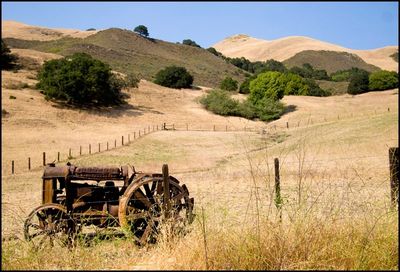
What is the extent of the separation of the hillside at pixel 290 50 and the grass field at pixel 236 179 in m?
70.2

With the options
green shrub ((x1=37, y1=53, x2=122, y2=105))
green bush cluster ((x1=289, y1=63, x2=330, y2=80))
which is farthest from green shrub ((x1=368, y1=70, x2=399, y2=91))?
green shrub ((x1=37, y1=53, x2=122, y2=105))

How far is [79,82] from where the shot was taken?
5075cm

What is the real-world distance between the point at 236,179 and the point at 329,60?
123 m

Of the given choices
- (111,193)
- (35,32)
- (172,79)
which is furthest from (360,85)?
(35,32)

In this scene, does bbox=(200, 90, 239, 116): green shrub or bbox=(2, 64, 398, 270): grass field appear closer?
bbox=(2, 64, 398, 270): grass field

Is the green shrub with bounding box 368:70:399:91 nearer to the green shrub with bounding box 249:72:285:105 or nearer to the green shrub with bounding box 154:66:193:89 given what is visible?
the green shrub with bounding box 249:72:285:105

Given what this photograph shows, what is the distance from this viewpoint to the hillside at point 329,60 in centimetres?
12675

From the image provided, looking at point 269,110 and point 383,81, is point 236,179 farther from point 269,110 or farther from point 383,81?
point 383,81

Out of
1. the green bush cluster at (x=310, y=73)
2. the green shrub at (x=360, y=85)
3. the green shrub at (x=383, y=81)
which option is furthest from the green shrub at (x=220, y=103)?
the green bush cluster at (x=310, y=73)

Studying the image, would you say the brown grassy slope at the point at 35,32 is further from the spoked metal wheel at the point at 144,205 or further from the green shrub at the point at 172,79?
the spoked metal wheel at the point at 144,205

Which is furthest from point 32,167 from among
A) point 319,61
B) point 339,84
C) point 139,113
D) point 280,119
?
point 319,61

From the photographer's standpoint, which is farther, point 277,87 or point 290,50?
point 290,50

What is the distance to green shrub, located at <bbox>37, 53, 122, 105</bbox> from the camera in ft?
166

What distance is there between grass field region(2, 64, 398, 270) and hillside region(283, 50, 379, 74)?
56632mm
